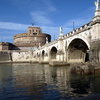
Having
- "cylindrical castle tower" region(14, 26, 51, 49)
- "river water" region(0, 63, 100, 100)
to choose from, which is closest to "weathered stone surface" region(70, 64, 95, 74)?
"river water" region(0, 63, 100, 100)

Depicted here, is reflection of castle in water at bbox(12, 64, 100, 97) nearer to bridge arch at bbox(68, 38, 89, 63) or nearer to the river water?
the river water

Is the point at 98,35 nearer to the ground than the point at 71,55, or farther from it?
farther from it

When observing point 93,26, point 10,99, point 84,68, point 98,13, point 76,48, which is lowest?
point 10,99

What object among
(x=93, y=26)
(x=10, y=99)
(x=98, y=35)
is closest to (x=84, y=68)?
(x=98, y=35)

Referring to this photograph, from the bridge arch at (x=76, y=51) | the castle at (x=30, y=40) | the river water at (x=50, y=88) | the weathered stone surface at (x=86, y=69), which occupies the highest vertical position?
the castle at (x=30, y=40)

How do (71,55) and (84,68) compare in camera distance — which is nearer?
(84,68)

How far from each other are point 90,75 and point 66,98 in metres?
7.06

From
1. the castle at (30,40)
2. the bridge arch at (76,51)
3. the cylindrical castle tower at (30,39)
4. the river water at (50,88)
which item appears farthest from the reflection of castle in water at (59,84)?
the cylindrical castle tower at (30,39)

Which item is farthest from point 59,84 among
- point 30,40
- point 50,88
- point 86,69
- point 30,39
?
point 30,39

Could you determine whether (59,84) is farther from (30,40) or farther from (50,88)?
(30,40)

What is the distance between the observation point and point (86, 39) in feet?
68.7

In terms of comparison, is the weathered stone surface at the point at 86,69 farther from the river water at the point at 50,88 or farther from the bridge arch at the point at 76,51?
the bridge arch at the point at 76,51

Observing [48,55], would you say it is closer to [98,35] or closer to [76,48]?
[76,48]

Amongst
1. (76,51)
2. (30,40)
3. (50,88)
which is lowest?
(50,88)
